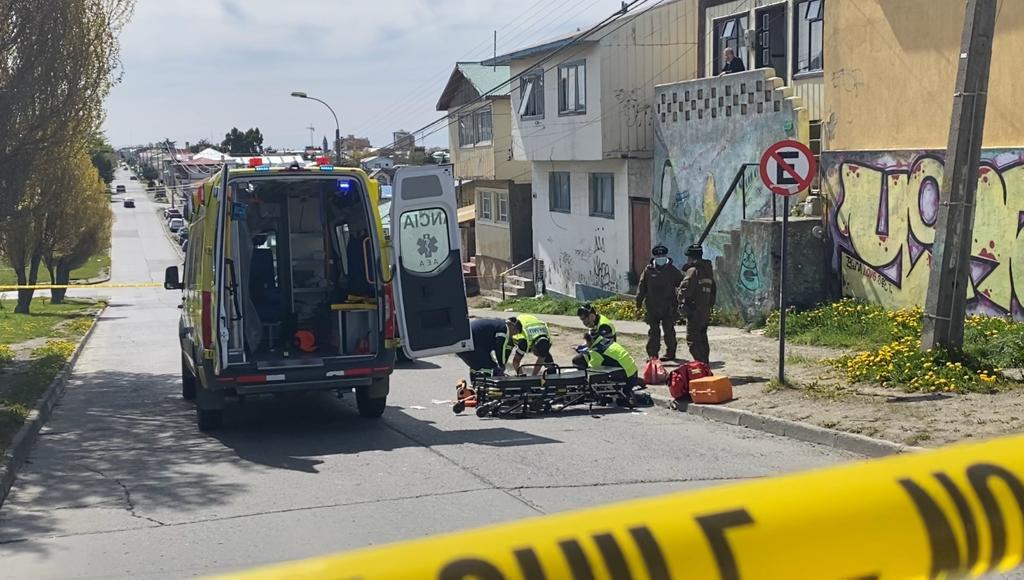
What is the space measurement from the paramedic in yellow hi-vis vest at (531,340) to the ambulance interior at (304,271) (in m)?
1.71

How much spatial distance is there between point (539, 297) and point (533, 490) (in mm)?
24820

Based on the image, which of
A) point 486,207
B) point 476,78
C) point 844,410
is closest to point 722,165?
point 844,410

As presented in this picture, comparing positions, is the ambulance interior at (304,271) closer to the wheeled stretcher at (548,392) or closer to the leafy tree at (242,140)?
the wheeled stretcher at (548,392)

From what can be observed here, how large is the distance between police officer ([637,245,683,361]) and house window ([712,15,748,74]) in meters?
9.55

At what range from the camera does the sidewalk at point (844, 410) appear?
959cm

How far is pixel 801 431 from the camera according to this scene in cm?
1041

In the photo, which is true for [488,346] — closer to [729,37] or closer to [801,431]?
[801,431]

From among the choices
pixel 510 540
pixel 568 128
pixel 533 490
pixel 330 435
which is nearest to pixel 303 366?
pixel 330 435

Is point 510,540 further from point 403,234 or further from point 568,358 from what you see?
point 568,358

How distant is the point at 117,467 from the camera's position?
33.1 ft

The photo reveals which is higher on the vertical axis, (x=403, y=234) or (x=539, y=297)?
(x=403, y=234)

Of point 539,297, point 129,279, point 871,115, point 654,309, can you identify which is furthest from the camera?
point 129,279

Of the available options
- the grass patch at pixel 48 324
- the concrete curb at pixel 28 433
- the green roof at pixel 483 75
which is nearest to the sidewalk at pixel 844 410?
the concrete curb at pixel 28 433

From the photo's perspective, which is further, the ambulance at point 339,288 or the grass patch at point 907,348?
the grass patch at point 907,348
